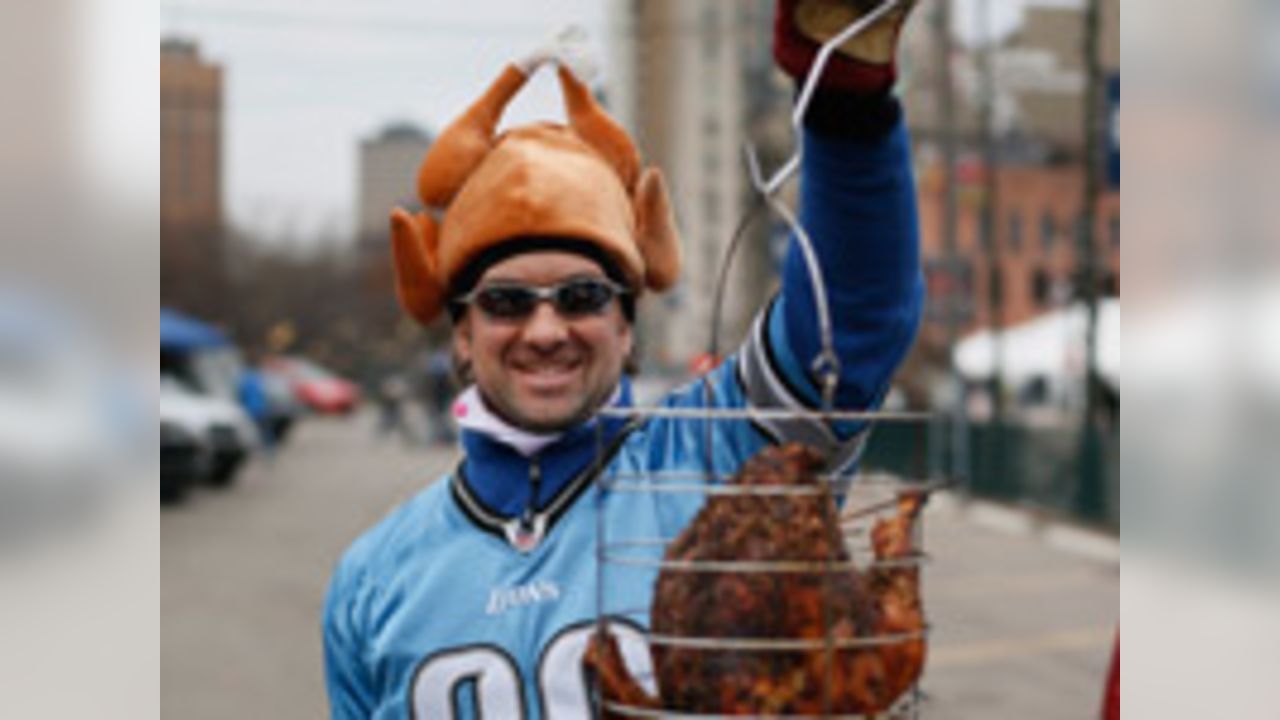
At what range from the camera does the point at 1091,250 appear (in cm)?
1531

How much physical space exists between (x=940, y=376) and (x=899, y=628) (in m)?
35.9

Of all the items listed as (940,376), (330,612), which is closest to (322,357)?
(940,376)

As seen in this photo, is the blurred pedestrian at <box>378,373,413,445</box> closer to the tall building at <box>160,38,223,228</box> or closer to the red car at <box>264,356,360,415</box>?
the tall building at <box>160,38,223,228</box>

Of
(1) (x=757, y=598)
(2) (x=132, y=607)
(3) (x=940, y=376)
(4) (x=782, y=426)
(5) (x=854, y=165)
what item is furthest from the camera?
(3) (x=940, y=376)

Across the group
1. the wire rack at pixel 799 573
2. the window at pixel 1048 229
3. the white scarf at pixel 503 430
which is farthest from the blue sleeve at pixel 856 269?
the window at pixel 1048 229

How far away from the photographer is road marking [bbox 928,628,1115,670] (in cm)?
945

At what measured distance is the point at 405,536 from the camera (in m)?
2.34

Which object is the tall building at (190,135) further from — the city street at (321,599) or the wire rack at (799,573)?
the city street at (321,599)

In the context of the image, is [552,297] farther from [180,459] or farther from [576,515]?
[180,459]

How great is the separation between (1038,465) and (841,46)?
18451 millimetres

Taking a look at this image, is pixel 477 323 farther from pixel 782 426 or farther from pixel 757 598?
pixel 757 598

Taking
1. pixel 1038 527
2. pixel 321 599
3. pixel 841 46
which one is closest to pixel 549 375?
pixel 841 46

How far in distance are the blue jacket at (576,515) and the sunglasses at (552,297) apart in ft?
0.67

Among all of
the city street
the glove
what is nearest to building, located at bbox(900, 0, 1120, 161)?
the glove
